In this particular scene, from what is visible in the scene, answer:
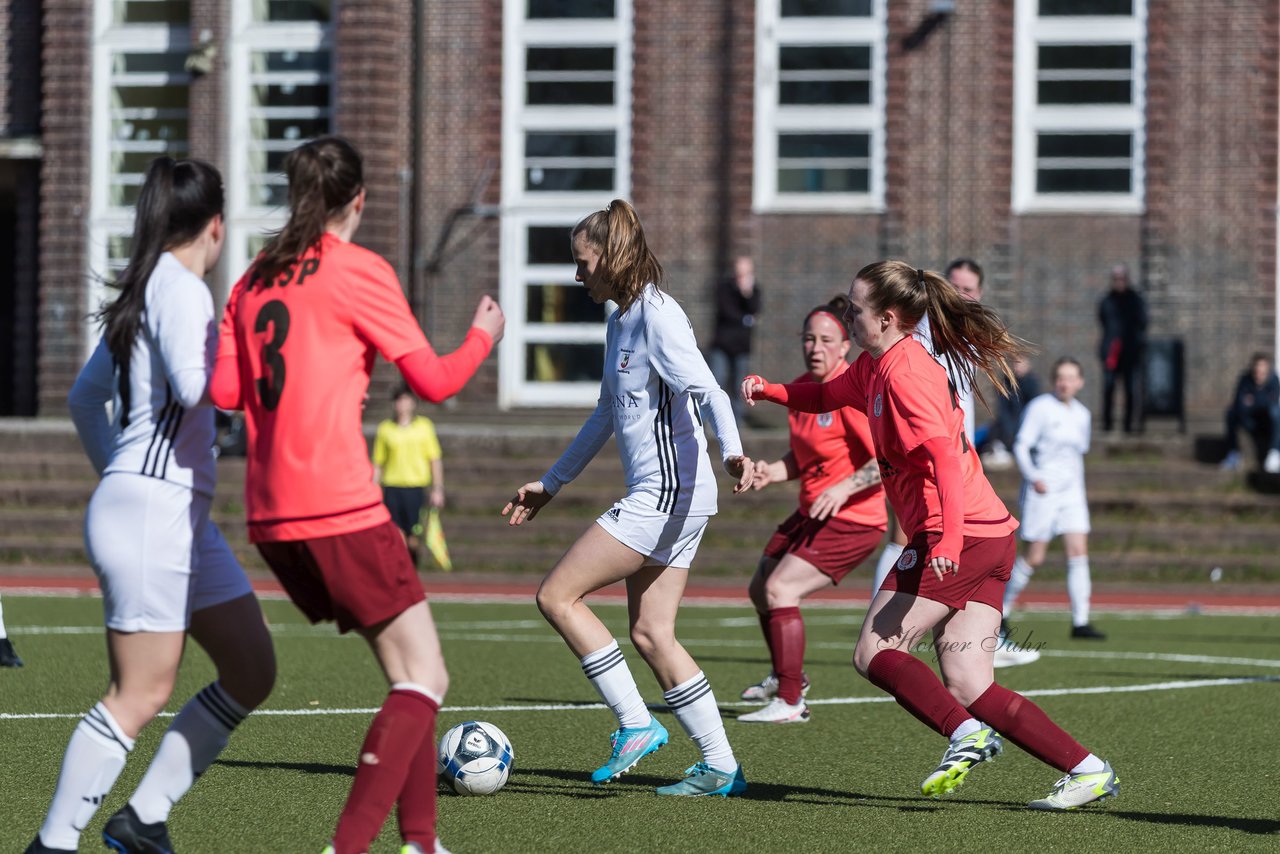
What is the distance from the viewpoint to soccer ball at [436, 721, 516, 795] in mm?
6477

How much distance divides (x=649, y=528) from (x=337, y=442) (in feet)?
6.42

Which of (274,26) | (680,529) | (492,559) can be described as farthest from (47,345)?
(680,529)

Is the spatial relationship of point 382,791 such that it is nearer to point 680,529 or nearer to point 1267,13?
point 680,529

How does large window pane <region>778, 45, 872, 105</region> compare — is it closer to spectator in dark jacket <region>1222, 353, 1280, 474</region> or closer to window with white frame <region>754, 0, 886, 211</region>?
window with white frame <region>754, 0, 886, 211</region>

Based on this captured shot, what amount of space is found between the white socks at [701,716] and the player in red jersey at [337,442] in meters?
1.83

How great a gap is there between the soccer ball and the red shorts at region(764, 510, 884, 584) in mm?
2624

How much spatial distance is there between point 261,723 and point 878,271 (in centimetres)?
367

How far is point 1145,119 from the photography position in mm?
25266

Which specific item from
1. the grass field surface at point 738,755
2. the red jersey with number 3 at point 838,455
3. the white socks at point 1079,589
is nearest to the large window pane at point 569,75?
the white socks at point 1079,589

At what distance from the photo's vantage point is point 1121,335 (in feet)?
72.8

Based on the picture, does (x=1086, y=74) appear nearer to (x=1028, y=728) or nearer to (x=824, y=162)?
(x=824, y=162)

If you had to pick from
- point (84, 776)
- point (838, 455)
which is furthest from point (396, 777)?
point (838, 455)

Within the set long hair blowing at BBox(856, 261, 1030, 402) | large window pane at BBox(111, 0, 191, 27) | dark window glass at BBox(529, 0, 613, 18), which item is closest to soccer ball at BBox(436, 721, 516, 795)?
long hair blowing at BBox(856, 261, 1030, 402)

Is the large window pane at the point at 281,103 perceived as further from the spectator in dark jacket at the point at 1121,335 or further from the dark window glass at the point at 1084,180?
the spectator in dark jacket at the point at 1121,335
